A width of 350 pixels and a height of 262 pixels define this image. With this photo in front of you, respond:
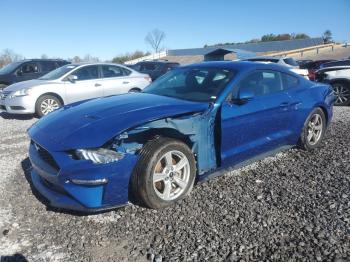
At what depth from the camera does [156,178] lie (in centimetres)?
351

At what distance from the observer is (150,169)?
337cm

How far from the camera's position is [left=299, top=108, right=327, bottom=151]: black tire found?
538 centimetres

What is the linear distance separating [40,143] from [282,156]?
140 inches

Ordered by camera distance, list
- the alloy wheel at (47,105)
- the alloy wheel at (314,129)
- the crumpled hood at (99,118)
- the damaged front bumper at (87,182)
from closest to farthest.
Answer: the damaged front bumper at (87,182), the crumpled hood at (99,118), the alloy wheel at (314,129), the alloy wheel at (47,105)

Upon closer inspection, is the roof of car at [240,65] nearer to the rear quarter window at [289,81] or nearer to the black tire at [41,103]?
the rear quarter window at [289,81]

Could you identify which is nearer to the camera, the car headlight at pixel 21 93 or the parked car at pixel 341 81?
the car headlight at pixel 21 93

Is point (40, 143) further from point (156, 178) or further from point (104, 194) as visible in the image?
point (156, 178)

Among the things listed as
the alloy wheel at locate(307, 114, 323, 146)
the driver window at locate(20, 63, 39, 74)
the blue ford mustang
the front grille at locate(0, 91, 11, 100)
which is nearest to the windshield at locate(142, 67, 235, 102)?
the blue ford mustang

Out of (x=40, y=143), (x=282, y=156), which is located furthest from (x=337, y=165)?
(x=40, y=143)

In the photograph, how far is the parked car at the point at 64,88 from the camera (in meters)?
8.77

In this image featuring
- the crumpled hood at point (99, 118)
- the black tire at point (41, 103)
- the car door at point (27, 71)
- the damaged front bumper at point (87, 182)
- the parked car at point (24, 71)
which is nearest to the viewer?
the damaged front bumper at point (87, 182)

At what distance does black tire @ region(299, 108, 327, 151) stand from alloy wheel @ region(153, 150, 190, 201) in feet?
8.28

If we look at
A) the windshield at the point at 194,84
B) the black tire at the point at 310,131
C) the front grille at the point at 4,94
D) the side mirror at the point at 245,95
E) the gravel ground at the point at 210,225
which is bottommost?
the gravel ground at the point at 210,225

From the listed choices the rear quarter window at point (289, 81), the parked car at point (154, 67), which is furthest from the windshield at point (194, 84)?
the parked car at point (154, 67)
